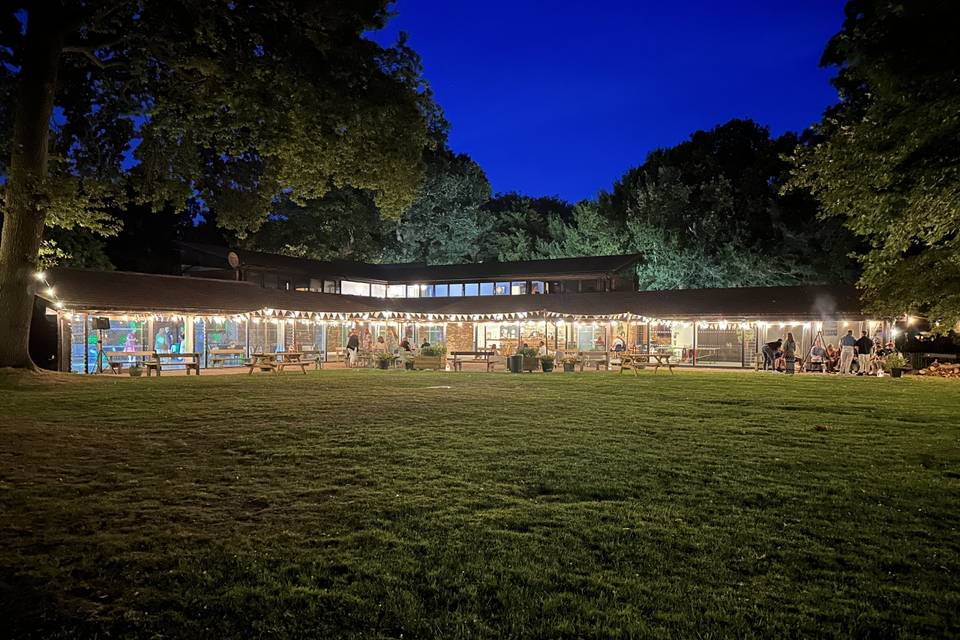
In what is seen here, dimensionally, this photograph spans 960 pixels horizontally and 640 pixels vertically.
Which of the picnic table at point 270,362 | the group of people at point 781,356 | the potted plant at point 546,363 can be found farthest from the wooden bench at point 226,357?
the group of people at point 781,356

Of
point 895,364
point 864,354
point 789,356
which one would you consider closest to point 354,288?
point 789,356

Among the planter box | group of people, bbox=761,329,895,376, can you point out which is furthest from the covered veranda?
the planter box

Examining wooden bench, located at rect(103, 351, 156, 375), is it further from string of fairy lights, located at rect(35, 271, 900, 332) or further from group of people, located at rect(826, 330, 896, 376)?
group of people, located at rect(826, 330, 896, 376)

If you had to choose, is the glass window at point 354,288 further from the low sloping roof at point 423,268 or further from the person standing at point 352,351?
the person standing at point 352,351

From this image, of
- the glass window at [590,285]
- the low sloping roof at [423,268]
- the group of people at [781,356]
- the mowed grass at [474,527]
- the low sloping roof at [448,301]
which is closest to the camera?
the mowed grass at [474,527]

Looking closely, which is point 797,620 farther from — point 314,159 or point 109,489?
point 314,159

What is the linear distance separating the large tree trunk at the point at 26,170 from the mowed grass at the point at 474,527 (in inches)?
213

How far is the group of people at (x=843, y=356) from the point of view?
66.9ft

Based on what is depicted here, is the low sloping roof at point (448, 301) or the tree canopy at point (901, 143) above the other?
the tree canopy at point (901, 143)

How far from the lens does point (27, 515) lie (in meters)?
4.73

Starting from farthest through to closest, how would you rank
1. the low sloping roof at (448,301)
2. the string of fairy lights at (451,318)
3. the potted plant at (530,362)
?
1. the string of fairy lights at (451,318)
2. the potted plant at (530,362)
3. the low sloping roof at (448,301)

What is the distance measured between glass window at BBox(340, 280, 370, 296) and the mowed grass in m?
23.6

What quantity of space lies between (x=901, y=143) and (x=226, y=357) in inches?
864

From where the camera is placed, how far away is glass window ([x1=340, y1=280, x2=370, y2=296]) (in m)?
32.9
